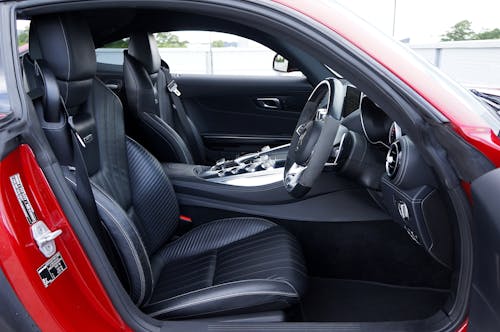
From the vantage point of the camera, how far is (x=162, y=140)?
8.79 feet

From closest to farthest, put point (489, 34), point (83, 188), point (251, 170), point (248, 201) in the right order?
point (83, 188) → point (248, 201) → point (251, 170) → point (489, 34)

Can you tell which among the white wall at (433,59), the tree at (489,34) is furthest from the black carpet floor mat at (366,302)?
the tree at (489,34)

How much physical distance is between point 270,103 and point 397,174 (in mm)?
2480

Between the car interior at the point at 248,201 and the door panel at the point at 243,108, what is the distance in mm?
1037

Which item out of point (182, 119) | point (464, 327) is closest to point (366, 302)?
point (464, 327)

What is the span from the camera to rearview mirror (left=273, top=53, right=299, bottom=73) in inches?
127

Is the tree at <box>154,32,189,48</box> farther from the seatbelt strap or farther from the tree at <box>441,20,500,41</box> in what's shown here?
the tree at <box>441,20,500,41</box>

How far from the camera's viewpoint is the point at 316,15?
44.0 inches

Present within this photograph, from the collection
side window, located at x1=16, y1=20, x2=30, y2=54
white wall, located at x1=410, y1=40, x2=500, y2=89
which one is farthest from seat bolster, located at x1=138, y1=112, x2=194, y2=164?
white wall, located at x1=410, y1=40, x2=500, y2=89

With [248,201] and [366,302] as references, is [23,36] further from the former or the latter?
[366,302]

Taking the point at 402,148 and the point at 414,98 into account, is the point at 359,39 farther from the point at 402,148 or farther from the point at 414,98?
the point at 402,148

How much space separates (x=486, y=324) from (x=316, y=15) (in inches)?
33.8

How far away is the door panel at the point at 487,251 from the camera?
3.29ft

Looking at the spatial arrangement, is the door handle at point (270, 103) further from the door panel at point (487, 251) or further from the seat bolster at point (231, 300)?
the door panel at point (487, 251)
